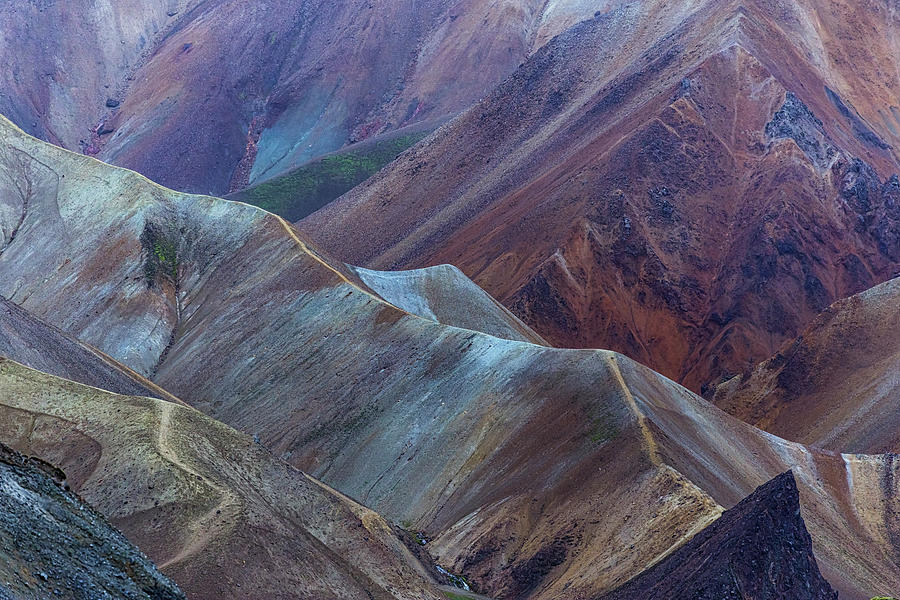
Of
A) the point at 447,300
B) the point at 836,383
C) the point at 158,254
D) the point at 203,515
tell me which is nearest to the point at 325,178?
the point at 158,254

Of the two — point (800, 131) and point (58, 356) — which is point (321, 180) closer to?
point (800, 131)

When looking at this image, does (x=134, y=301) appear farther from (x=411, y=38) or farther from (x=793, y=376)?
(x=411, y=38)

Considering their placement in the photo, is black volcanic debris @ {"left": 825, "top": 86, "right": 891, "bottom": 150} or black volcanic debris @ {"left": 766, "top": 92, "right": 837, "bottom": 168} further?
black volcanic debris @ {"left": 825, "top": 86, "right": 891, "bottom": 150}

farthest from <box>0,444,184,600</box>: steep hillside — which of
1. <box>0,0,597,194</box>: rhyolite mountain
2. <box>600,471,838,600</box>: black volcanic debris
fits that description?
<box>0,0,597,194</box>: rhyolite mountain

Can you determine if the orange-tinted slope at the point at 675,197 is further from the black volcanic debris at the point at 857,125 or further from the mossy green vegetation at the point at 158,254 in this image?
the mossy green vegetation at the point at 158,254

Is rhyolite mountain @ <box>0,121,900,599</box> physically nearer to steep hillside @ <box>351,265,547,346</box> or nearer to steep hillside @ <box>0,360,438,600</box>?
steep hillside @ <box>351,265,547,346</box>

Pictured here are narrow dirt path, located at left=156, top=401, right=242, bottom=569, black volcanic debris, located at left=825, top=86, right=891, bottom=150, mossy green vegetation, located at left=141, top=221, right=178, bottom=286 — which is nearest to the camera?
narrow dirt path, located at left=156, top=401, right=242, bottom=569
